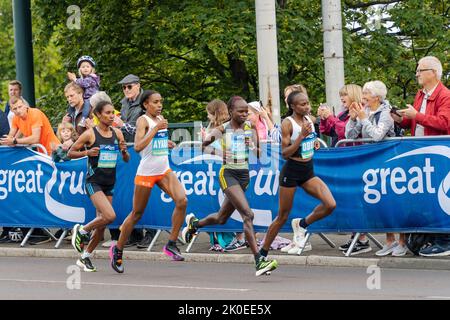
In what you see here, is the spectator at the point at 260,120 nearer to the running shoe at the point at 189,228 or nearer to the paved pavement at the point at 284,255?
the paved pavement at the point at 284,255

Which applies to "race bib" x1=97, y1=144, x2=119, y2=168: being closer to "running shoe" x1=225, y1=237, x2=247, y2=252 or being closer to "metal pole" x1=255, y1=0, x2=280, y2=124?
"running shoe" x1=225, y1=237, x2=247, y2=252

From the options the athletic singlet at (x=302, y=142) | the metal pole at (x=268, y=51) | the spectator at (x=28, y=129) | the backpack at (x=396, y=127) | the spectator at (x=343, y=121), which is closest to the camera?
the athletic singlet at (x=302, y=142)

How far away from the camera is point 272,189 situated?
15.2 meters

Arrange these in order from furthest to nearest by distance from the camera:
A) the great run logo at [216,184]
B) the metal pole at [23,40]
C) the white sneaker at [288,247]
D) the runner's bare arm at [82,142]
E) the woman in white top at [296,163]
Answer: the metal pole at [23,40] < the great run logo at [216,184] < the white sneaker at [288,247] < the runner's bare arm at [82,142] < the woman in white top at [296,163]

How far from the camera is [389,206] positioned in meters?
14.2

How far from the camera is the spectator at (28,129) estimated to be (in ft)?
56.4

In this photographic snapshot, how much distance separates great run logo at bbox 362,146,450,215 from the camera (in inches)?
542

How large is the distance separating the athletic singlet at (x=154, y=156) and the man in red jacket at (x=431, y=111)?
2.84 m

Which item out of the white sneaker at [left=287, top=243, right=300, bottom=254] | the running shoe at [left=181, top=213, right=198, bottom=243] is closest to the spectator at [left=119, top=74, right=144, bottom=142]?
the running shoe at [left=181, top=213, right=198, bottom=243]

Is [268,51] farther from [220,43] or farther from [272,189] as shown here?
[220,43]

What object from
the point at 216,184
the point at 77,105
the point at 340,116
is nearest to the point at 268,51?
the point at 340,116

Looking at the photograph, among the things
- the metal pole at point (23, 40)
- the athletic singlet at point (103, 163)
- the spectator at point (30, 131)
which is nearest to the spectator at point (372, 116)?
the athletic singlet at point (103, 163)

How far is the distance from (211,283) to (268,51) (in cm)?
525

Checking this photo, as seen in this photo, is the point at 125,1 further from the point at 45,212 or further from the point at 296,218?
the point at 296,218
